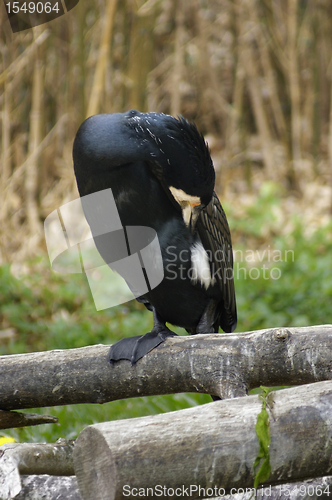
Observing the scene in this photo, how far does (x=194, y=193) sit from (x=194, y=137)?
10.1 inches

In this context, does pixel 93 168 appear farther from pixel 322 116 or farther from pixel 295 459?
pixel 322 116

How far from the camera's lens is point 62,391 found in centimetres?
227

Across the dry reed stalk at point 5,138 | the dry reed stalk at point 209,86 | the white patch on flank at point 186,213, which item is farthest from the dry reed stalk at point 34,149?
the white patch on flank at point 186,213

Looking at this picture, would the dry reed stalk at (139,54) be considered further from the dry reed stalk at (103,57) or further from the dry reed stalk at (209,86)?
the dry reed stalk at (209,86)

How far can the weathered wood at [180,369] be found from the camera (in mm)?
1965

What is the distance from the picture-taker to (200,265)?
2.75m

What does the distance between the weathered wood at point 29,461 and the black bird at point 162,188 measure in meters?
0.41

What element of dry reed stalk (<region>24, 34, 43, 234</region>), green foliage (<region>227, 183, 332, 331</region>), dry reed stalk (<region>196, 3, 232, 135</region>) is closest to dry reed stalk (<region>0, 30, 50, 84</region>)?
dry reed stalk (<region>24, 34, 43, 234</region>)

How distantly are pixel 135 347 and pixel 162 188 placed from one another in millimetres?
778

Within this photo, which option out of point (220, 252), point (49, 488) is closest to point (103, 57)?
point (220, 252)

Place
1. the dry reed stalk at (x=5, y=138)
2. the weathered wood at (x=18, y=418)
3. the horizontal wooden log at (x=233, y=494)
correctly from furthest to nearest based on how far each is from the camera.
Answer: the dry reed stalk at (x=5, y=138), the weathered wood at (x=18, y=418), the horizontal wooden log at (x=233, y=494)

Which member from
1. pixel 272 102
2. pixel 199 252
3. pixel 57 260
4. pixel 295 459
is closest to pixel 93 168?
pixel 199 252

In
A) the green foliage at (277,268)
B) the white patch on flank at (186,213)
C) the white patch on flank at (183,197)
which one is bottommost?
the green foliage at (277,268)

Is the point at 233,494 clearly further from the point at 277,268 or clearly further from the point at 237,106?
the point at 237,106
